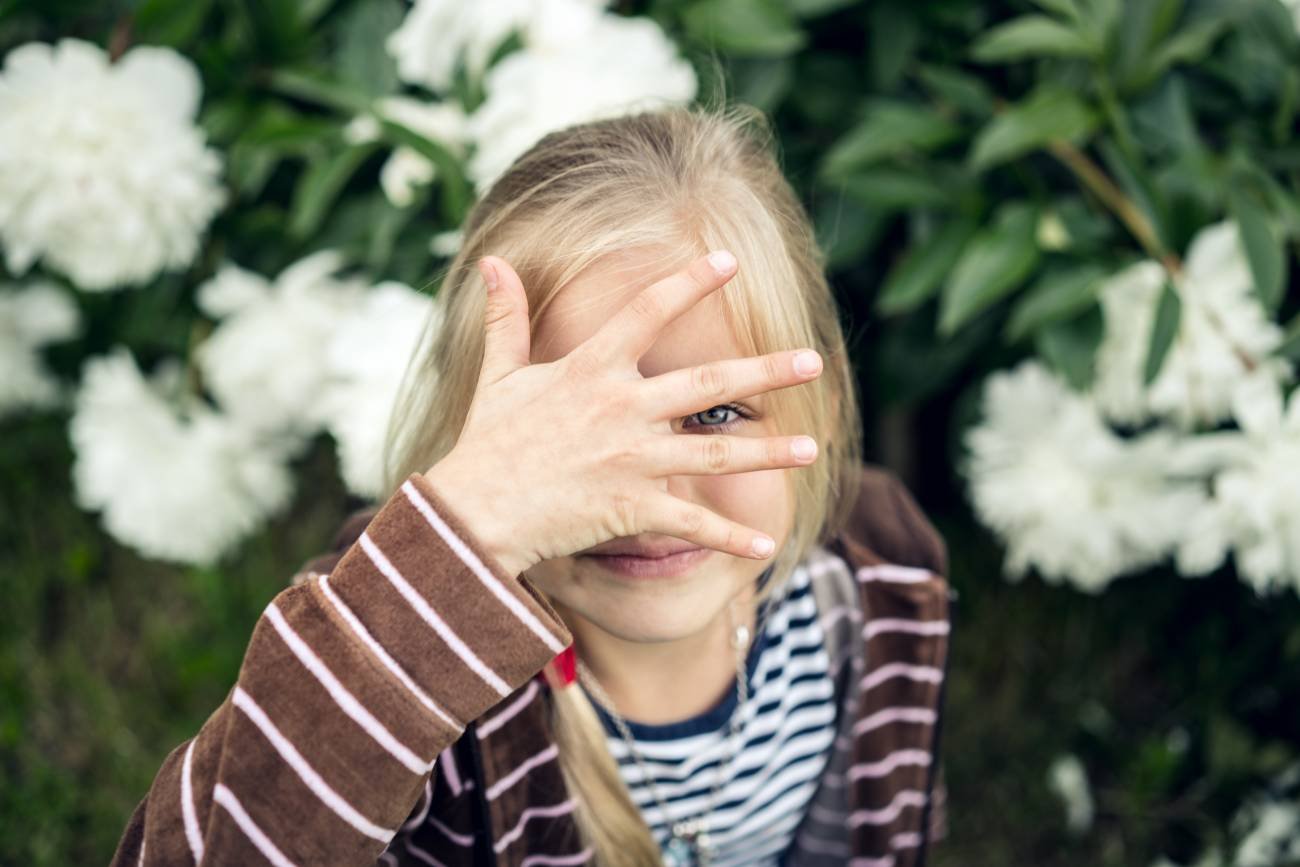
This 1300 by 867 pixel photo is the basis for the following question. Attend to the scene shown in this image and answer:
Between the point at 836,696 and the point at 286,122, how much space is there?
0.98 m

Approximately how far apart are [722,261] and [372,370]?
22.4 inches

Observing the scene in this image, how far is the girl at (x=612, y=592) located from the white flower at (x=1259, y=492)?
35 centimetres

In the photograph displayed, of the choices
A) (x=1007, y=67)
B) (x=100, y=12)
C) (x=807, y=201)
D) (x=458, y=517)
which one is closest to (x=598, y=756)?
(x=458, y=517)

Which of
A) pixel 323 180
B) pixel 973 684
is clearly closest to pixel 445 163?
pixel 323 180

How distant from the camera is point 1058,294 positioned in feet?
4.05

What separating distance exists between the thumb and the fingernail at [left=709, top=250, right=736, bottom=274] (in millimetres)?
152

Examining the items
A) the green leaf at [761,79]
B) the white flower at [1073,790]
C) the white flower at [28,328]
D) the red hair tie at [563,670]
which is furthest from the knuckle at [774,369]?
the white flower at [28,328]

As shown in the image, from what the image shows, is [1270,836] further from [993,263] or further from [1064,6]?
[1064,6]

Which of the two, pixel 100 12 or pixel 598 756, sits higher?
pixel 100 12

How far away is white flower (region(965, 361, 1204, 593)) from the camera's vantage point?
4.37 ft

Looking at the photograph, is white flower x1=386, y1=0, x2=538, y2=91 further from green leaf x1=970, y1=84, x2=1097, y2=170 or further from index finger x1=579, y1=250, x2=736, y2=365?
index finger x1=579, y1=250, x2=736, y2=365

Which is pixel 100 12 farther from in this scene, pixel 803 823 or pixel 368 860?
pixel 803 823

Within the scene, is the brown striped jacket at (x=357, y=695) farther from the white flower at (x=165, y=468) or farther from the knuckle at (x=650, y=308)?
the white flower at (x=165, y=468)

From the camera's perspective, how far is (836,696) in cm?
125
